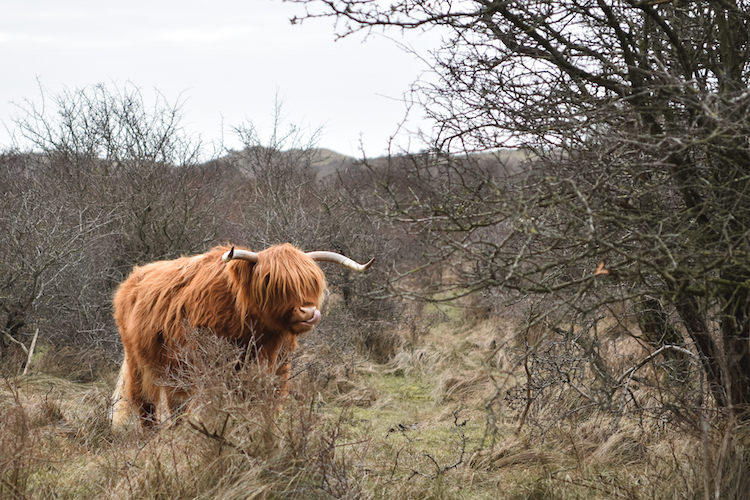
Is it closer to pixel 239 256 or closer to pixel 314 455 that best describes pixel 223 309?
pixel 239 256

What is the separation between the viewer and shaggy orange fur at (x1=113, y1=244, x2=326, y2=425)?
4637 millimetres

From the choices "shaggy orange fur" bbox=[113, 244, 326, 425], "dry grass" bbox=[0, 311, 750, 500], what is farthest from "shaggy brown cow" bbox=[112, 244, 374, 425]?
"dry grass" bbox=[0, 311, 750, 500]

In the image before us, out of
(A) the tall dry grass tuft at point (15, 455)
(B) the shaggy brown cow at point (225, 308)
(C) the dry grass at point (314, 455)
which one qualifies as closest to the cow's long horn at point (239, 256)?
(B) the shaggy brown cow at point (225, 308)

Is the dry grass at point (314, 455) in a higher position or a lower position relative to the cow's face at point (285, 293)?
lower

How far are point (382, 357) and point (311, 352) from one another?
210 cm

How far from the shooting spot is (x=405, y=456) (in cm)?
441

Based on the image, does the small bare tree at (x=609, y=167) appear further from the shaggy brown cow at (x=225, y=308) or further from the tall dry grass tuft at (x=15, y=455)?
the tall dry grass tuft at (x=15, y=455)

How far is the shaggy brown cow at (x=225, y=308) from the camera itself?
4637 millimetres

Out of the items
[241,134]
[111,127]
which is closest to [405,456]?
[241,134]

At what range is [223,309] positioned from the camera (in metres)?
4.73

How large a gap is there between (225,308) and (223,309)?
0.02 metres

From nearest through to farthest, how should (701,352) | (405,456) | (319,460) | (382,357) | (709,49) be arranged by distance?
(709,49), (319,460), (701,352), (405,456), (382,357)

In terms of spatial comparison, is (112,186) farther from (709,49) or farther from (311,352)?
(709,49)

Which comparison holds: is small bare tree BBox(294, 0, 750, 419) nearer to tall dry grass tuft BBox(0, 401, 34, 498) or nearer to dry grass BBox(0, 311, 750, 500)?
dry grass BBox(0, 311, 750, 500)
